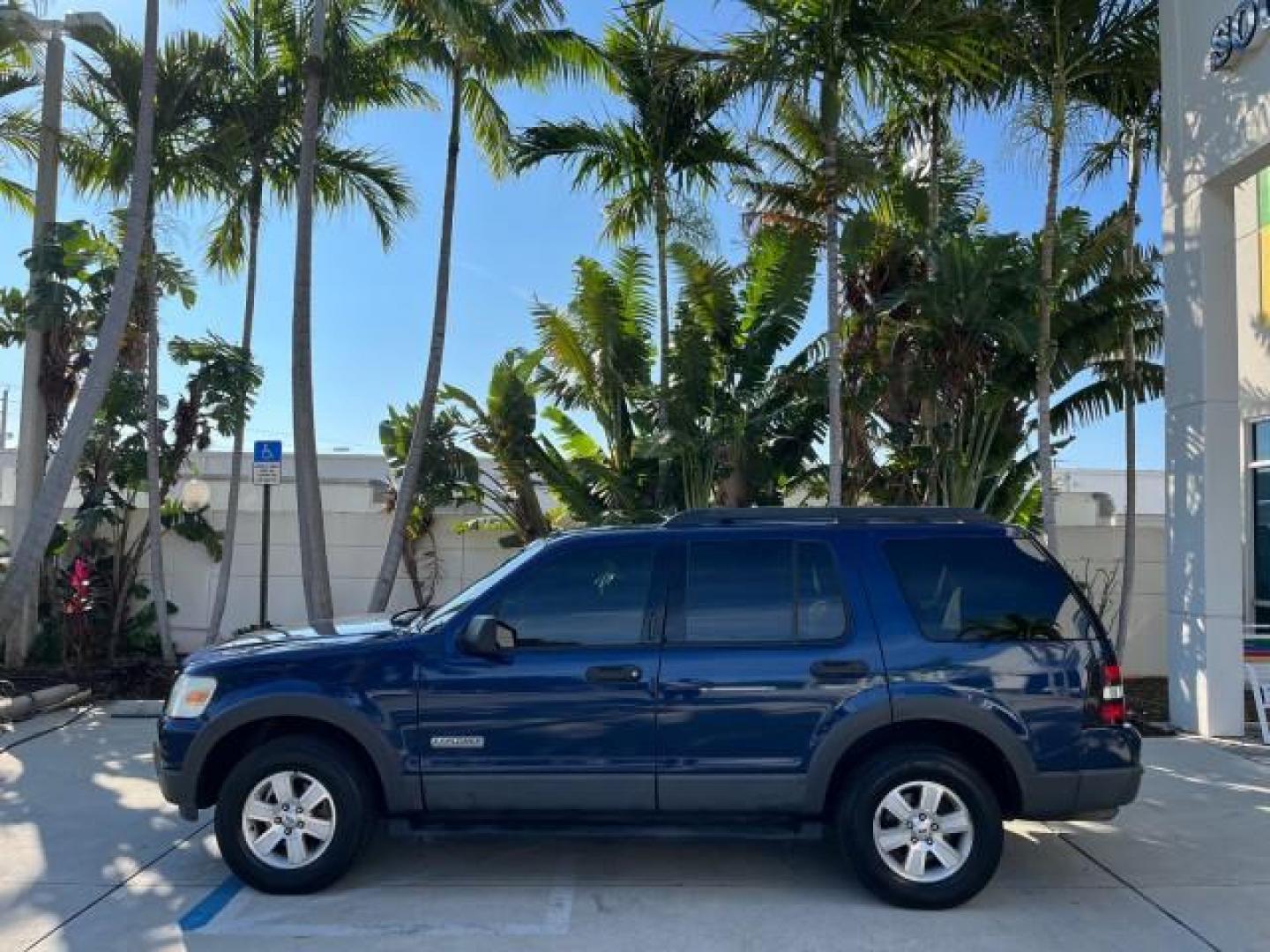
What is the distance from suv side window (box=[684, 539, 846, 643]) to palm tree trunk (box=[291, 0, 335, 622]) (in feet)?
22.7

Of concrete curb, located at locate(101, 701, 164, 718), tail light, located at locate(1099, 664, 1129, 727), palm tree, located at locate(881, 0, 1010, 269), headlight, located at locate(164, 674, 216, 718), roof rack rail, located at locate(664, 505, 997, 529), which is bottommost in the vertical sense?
concrete curb, located at locate(101, 701, 164, 718)

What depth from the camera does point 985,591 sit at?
5.31 m

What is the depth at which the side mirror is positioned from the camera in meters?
5.13

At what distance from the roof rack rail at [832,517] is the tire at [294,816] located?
206cm

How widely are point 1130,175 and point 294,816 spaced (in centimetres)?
1113

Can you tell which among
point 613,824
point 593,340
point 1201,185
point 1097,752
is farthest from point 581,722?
point 593,340

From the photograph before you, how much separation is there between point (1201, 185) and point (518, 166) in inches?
297

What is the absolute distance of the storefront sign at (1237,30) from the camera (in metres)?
8.32

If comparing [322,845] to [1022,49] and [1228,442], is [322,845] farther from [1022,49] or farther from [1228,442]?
[1022,49]

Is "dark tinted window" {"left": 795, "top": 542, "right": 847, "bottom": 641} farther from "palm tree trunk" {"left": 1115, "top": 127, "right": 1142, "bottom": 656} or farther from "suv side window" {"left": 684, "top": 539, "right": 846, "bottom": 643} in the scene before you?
"palm tree trunk" {"left": 1115, "top": 127, "right": 1142, "bottom": 656}

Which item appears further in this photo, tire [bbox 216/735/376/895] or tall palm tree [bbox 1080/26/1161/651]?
tall palm tree [bbox 1080/26/1161/651]

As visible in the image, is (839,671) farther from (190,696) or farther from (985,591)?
(190,696)

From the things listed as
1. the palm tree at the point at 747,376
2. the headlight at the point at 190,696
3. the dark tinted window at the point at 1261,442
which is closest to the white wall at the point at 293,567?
the dark tinted window at the point at 1261,442

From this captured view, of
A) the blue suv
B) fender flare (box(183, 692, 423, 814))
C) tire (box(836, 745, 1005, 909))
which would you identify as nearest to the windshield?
the blue suv
